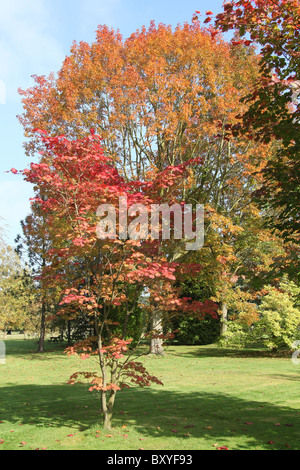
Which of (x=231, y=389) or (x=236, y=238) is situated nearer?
(x=231, y=389)

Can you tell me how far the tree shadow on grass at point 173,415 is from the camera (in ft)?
18.1

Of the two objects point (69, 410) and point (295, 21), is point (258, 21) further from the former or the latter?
point (69, 410)

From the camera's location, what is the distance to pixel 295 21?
5281mm

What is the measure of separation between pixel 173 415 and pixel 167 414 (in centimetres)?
13

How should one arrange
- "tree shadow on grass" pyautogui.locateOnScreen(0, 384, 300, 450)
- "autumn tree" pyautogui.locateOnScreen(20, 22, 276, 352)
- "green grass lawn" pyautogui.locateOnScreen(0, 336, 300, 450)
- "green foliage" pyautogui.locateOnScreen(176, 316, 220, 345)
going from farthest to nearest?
1. "green foliage" pyautogui.locateOnScreen(176, 316, 220, 345)
2. "autumn tree" pyautogui.locateOnScreen(20, 22, 276, 352)
3. "tree shadow on grass" pyautogui.locateOnScreen(0, 384, 300, 450)
4. "green grass lawn" pyautogui.locateOnScreen(0, 336, 300, 450)

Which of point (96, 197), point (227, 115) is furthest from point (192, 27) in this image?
point (96, 197)

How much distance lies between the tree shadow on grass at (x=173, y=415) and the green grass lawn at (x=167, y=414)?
1 cm

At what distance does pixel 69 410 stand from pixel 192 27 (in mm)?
14869

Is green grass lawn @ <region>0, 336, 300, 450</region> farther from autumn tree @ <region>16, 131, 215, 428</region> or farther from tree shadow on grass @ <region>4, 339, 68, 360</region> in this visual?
tree shadow on grass @ <region>4, 339, 68, 360</region>

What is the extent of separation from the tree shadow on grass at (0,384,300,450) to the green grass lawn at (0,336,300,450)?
14 millimetres

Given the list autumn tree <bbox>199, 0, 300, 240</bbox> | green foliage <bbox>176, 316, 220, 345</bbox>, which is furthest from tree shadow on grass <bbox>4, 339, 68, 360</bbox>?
autumn tree <bbox>199, 0, 300, 240</bbox>

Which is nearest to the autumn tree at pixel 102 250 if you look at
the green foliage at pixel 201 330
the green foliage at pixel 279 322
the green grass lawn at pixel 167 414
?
the green grass lawn at pixel 167 414

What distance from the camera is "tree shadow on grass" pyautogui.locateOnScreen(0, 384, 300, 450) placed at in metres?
5.50

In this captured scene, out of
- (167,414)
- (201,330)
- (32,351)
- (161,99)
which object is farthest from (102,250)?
(201,330)
